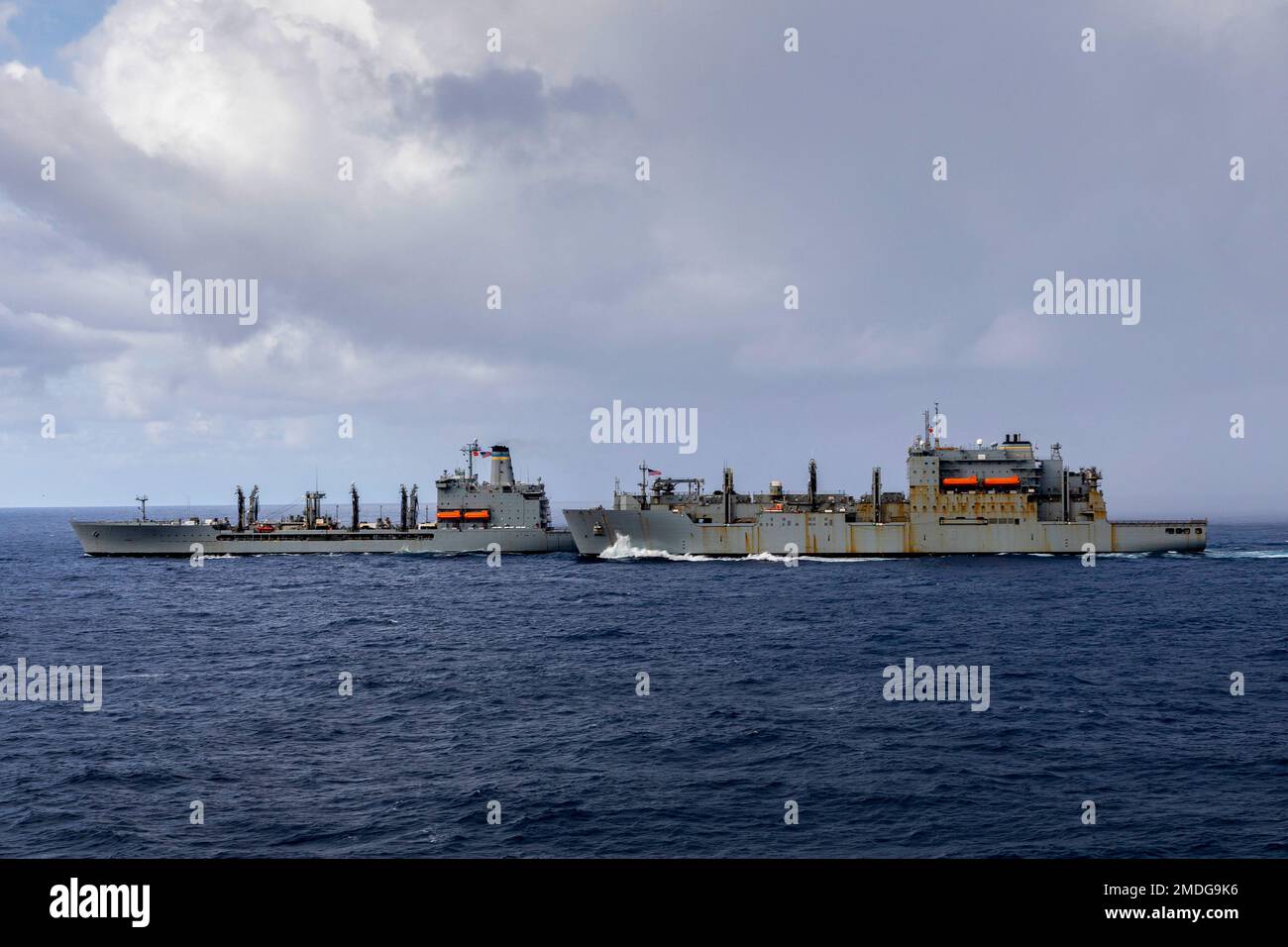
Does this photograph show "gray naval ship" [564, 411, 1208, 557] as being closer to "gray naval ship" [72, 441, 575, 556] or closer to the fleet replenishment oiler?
the fleet replenishment oiler

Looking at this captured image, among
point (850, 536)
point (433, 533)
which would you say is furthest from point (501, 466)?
point (850, 536)

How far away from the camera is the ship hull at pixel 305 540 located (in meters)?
106

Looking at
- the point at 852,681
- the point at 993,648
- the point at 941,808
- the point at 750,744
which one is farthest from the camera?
the point at 993,648

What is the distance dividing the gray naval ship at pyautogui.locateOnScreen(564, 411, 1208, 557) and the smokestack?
60.8ft

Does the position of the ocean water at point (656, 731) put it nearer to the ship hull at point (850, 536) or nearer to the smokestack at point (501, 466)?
the ship hull at point (850, 536)

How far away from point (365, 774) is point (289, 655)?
867 inches

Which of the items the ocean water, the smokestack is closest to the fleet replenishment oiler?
the smokestack

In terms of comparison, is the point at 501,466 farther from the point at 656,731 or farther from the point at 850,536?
the point at 656,731

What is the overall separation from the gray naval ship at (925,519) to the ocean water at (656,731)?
26.0 metres

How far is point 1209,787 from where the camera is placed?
77.8 feet

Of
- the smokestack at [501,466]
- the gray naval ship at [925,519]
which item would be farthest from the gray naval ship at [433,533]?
the gray naval ship at [925,519]

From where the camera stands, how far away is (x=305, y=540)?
109312 millimetres
